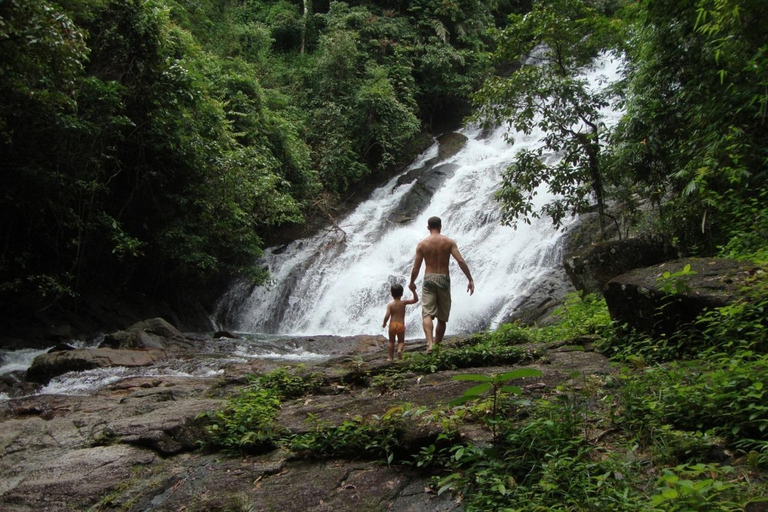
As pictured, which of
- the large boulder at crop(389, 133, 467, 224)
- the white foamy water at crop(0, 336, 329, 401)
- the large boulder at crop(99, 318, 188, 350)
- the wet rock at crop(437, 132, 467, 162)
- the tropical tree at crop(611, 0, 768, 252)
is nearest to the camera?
the tropical tree at crop(611, 0, 768, 252)

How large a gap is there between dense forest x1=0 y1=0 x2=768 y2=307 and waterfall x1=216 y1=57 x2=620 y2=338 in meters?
1.53

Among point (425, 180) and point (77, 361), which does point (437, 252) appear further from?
point (425, 180)

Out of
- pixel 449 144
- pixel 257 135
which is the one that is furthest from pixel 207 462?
pixel 449 144

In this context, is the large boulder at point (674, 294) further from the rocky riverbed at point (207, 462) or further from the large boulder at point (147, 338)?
the large boulder at point (147, 338)

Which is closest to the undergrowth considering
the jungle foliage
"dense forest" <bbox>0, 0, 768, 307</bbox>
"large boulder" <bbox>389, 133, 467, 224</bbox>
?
"dense forest" <bbox>0, 0, 768, 307</bbox>

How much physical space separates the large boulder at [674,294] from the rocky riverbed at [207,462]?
0.59m

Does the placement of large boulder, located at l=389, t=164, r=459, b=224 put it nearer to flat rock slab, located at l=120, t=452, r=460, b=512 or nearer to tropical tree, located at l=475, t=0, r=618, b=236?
tropical tree, located at l=475, t=0, r=618, b=236

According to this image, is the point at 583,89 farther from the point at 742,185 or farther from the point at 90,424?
the point at 90,424

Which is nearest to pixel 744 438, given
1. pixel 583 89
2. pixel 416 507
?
pixel 416 507

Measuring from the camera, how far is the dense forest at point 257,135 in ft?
22.1

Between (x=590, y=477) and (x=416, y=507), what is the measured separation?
38.2 inches

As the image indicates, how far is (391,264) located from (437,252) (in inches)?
399

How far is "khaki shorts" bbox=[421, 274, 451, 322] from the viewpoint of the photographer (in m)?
6.55

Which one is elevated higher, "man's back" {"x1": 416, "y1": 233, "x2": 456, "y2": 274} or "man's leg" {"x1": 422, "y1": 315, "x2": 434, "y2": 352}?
"man's back" {"x1": 416, "y1": 233, "x2": 456, "y2": 274}
